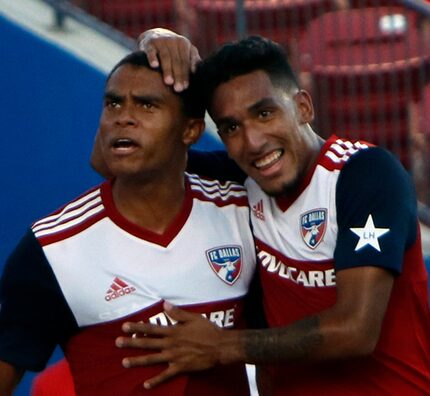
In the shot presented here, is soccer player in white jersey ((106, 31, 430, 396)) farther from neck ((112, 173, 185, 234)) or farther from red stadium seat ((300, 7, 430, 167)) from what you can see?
red stadium seat ((300, 7, 430, 167))

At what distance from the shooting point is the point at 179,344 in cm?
404

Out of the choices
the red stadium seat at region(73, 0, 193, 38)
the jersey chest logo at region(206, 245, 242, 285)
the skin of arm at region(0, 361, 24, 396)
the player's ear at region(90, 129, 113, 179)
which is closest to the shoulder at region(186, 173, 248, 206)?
the jersey chest logo at region(206, 245, 242, 285)

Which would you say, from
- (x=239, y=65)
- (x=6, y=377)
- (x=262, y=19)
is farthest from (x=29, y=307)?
(x=262, y=19)

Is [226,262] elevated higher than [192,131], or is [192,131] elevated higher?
[192,131]

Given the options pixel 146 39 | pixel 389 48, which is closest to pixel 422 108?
pixel 389 48

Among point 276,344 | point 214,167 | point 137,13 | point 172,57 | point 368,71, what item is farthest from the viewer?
point 137,13

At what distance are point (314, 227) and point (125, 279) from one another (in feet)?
1.78

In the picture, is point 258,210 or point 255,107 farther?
point 258,210

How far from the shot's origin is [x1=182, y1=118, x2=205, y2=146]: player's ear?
4.29 metres

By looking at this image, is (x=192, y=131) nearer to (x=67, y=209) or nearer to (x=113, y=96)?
(x=113, y=96)

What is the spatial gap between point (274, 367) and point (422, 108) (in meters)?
2.53

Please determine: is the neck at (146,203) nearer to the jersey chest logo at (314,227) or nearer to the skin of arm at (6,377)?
the jersey chest logo at (314,227)

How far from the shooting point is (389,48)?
6.56 metres

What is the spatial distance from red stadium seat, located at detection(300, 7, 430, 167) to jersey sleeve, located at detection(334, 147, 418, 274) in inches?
96.9
